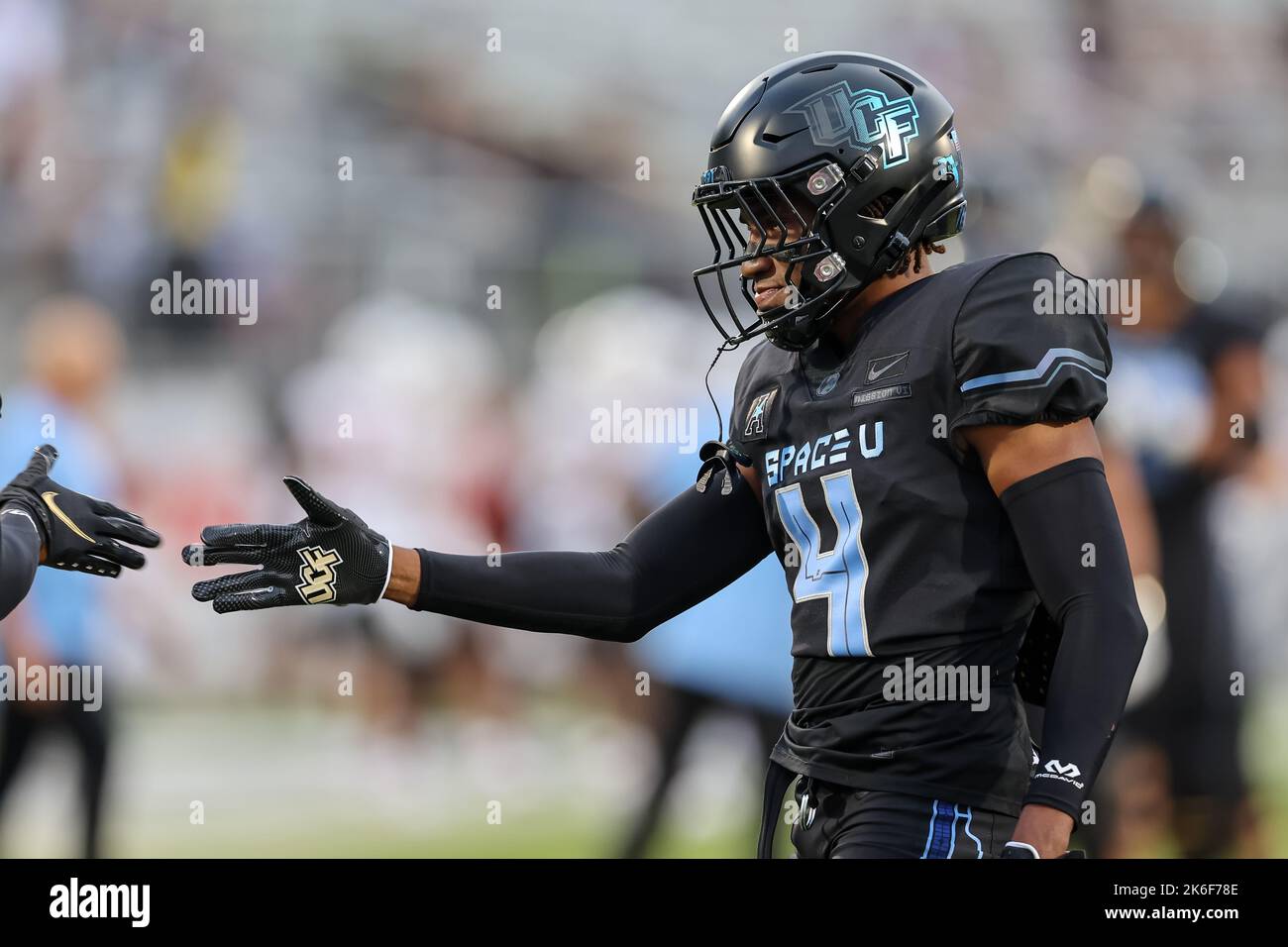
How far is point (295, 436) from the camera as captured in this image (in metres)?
5.24

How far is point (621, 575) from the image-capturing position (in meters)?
2.45

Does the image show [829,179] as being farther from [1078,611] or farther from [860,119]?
[1078,611]

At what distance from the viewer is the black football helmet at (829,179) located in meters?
2.28

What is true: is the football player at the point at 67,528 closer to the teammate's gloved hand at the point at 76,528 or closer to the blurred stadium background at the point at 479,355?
the teammate's gloved hand at the point at 76,528

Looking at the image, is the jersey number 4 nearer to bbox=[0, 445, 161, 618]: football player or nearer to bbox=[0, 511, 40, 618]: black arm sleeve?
bbox=[0, 445, 161, 618]: football player

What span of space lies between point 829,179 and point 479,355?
10.5ft

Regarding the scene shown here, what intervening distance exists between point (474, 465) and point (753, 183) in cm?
311

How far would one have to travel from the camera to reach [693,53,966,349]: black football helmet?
2.28m

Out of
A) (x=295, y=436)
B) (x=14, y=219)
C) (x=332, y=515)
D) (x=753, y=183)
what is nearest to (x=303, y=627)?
(x=295, y=436)

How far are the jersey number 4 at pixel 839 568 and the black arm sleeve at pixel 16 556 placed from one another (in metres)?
1.28
